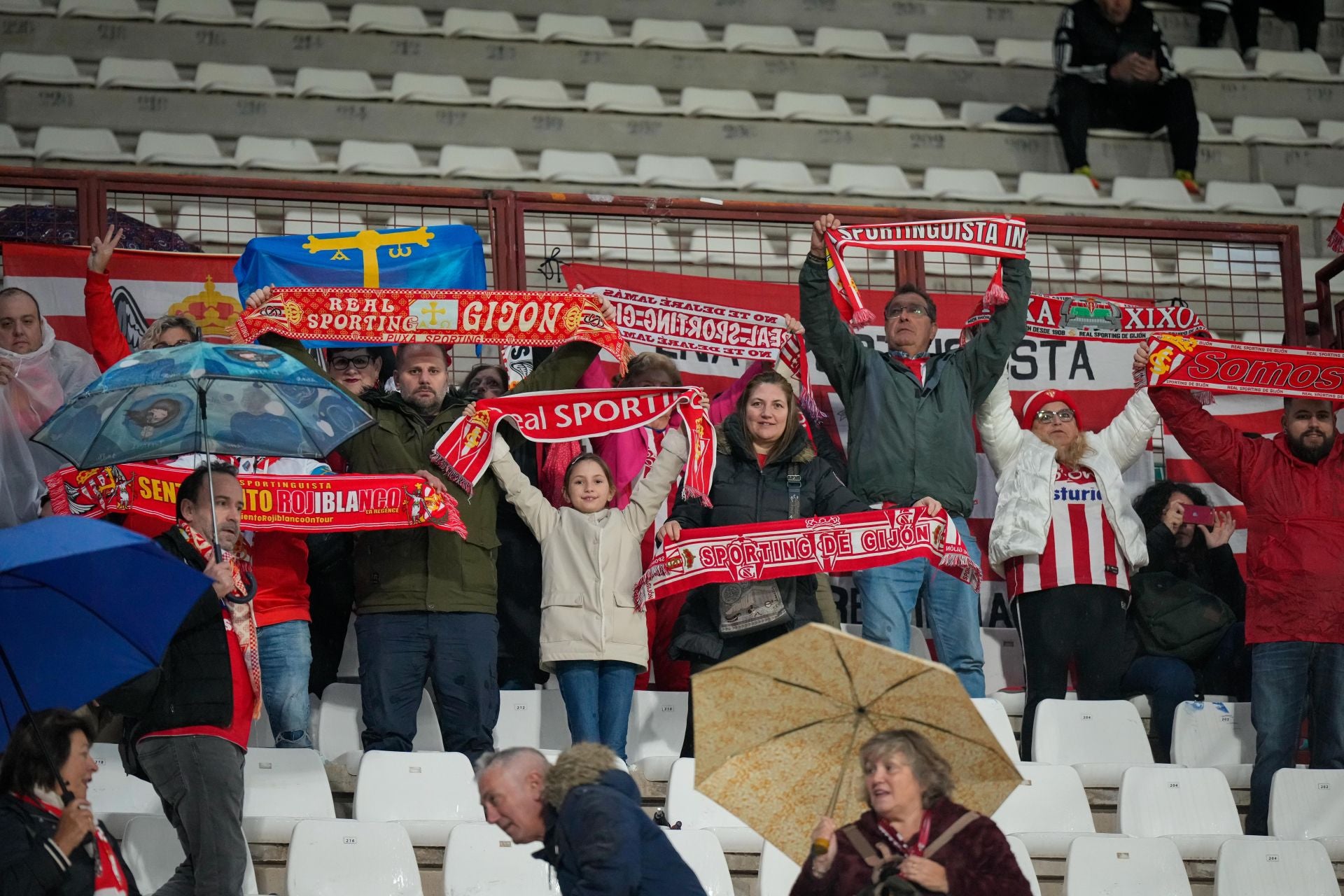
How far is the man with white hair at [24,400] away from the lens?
24.8 ft

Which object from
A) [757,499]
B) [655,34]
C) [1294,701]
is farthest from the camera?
[655,34]

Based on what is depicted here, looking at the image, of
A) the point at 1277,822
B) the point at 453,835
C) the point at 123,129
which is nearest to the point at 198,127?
the point at 123,129

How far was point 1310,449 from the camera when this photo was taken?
300 inches

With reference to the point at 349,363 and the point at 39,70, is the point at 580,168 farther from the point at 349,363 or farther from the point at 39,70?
the point at 349,363

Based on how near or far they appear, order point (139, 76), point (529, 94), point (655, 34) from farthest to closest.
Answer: point (655, 34), point (529, 94), point (139, 76)

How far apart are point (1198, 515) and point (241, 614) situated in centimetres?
440

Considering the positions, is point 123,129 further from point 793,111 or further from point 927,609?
point 927,609

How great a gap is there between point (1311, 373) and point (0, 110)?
7461mm

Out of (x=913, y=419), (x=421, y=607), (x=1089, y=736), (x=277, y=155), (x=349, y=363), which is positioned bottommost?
(x=1089, y=736)

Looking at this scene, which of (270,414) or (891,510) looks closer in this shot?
(270,414)

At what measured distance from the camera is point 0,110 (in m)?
11.0

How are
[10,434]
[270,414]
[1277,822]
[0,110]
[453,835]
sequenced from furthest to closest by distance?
1. [0,110]
2. [10,434]
3. [1277,822]
4. [270,414]
5. [453,835]

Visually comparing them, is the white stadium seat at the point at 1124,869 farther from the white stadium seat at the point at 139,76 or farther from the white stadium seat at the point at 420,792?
the white stadium seat at the point at 139,76

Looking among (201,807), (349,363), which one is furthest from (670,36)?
(201,807)
